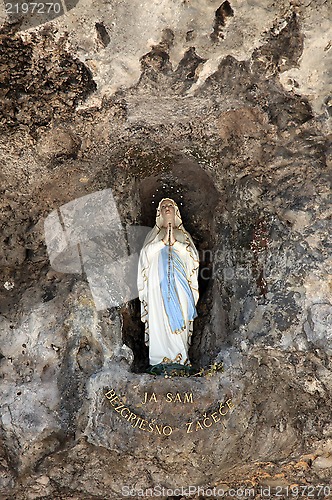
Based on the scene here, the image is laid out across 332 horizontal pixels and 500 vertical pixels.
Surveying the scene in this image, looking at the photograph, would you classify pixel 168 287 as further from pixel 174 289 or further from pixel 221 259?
pixel 221 259

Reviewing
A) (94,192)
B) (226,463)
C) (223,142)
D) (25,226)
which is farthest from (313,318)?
(25,226)

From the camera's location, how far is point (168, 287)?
519cm

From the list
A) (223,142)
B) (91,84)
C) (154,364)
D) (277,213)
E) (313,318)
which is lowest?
(154,364)

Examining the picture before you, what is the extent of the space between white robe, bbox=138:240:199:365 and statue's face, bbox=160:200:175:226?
21 cm

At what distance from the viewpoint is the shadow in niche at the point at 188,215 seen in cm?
541

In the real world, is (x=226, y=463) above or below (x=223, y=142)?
below

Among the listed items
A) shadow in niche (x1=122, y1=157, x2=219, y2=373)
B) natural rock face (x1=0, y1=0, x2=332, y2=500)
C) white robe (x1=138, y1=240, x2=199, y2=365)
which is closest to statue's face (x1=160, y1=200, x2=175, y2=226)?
white robe (x1=138, y1=240, x2=199, y2=365)

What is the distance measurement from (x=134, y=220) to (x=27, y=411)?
6.09ft

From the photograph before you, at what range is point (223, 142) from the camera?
5.21 metres

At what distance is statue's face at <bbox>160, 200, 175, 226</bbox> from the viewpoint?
540cm

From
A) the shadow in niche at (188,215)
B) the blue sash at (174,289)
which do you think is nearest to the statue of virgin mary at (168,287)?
the blue sash at (174,289)

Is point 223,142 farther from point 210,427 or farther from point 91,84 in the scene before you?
point 210,427

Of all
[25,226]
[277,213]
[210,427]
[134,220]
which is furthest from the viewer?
[134,220]

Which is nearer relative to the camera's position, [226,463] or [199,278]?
[226,463]
